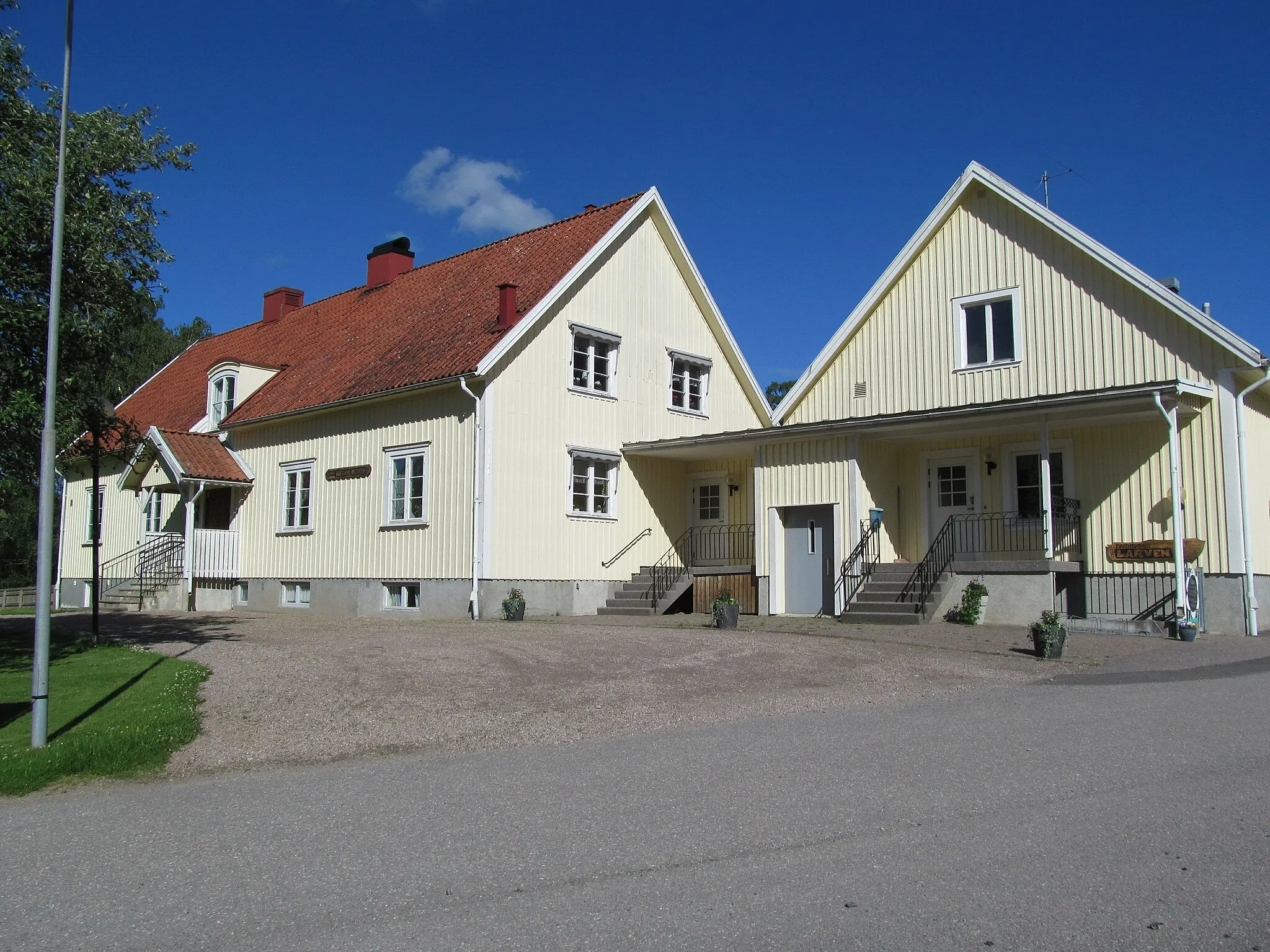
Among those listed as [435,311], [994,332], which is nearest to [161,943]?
[994,332]

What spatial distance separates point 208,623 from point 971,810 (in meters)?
16.2

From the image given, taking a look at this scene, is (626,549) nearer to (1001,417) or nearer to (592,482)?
(592,482)

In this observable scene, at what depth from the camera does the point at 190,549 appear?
1004 inches

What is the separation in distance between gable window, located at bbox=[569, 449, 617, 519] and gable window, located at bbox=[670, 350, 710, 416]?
9.24ft

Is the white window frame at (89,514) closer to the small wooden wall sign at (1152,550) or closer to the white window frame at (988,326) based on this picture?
the white window frame at (988,326)

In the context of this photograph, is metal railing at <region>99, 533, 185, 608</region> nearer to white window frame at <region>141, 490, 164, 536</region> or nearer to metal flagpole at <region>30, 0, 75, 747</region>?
white window frame at <region>141, 490, 164, 536</region>

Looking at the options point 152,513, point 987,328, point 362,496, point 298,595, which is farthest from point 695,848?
point 152,513

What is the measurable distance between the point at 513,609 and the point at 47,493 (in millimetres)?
11658

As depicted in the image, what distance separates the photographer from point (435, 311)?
82.8 ft

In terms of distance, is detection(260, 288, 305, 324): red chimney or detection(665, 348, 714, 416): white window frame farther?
detection(260, 288, 305, 324): red chimney

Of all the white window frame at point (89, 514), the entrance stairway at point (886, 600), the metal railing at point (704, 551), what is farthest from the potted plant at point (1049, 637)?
the white window frame at point (89, 514)

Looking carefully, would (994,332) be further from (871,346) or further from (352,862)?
(352,862)

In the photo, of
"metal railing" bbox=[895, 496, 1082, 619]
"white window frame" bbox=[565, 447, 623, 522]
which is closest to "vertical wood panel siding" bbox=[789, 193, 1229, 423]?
"metal railing" bbox=[895, 496, 1082, 619]

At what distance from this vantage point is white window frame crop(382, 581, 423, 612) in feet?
72.0
